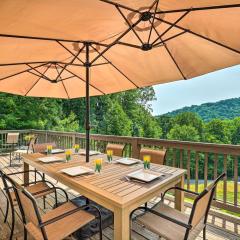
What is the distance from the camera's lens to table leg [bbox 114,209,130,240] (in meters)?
1.60

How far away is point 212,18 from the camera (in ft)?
7.20

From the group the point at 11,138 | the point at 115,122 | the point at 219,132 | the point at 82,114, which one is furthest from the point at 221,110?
the point at 11,138

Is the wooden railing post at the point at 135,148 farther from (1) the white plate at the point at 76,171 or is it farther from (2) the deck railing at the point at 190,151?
(1) the white plate at the point at 76,171

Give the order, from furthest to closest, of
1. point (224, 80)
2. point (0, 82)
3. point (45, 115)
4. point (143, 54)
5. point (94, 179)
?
1. point (224, 80)
2. point (45, 115)
3. point (0, 82)
4. point (143, 54)
5. point (94, 179)

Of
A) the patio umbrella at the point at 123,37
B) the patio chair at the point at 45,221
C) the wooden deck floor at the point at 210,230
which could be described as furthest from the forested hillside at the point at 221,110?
the patio chair at the point at 45,221

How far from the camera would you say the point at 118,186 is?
196 centimetres

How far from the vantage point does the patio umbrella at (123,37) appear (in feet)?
6.53

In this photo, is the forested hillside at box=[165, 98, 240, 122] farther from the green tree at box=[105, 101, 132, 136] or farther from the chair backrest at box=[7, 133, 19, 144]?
the chair backrest at box=[7, 133, 19, 144]

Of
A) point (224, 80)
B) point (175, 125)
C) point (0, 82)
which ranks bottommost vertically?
point (175, 125)

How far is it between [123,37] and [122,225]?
240 cm

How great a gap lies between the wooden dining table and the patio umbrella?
21.3 inches

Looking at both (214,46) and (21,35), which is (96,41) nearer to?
(21,35)

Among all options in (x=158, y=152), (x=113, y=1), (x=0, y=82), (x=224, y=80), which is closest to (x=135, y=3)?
(x=113, y=1)

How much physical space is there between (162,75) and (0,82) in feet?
10.7
